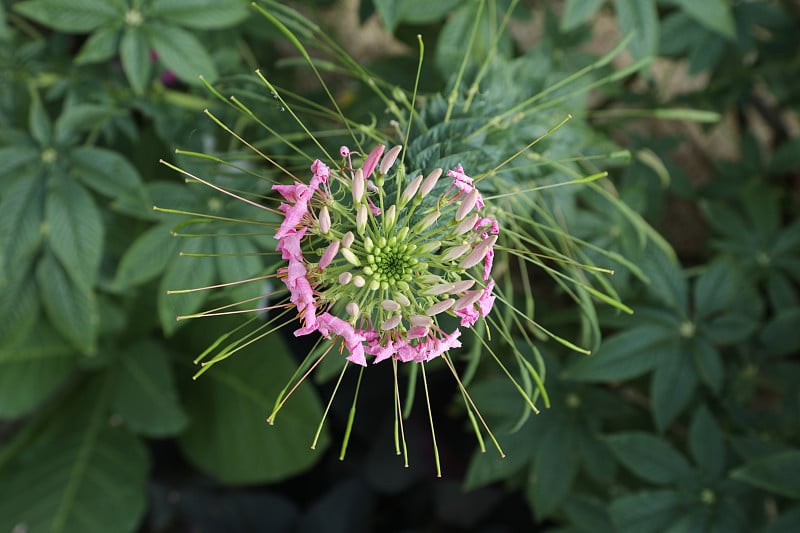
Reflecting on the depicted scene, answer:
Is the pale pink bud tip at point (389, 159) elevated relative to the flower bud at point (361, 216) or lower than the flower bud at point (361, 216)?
elevated

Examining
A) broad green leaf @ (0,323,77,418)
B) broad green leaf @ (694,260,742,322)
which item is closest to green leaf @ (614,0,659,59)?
broad green leaf @ (694,260,742,322)

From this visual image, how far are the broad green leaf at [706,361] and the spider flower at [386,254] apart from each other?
62cm

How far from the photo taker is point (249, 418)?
135 centimetres

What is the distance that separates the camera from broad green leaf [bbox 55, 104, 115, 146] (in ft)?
2.94

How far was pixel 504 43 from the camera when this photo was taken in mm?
972

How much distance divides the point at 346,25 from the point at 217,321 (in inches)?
32.1

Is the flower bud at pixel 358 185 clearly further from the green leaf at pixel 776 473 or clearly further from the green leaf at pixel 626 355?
the green leaf at pixel 776 473

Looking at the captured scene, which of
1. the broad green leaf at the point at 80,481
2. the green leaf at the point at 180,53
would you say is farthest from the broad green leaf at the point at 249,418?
the green leaf at the point at 180,53

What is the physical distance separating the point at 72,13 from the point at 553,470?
898 mm

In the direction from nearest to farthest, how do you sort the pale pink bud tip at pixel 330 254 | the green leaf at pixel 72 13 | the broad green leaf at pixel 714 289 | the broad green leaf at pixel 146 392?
the pale pink bud tip at pixel 330 254 < the green leaf at pixel 72 13 < the broad green leaf at pixel 714 289 < the broad green leaf at pixel 146 392

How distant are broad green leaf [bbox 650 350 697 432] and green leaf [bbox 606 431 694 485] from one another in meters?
0.03

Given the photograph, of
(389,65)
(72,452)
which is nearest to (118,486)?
(72,452)

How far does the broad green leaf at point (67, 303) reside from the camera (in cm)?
101

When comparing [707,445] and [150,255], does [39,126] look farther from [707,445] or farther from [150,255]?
[707,445]
